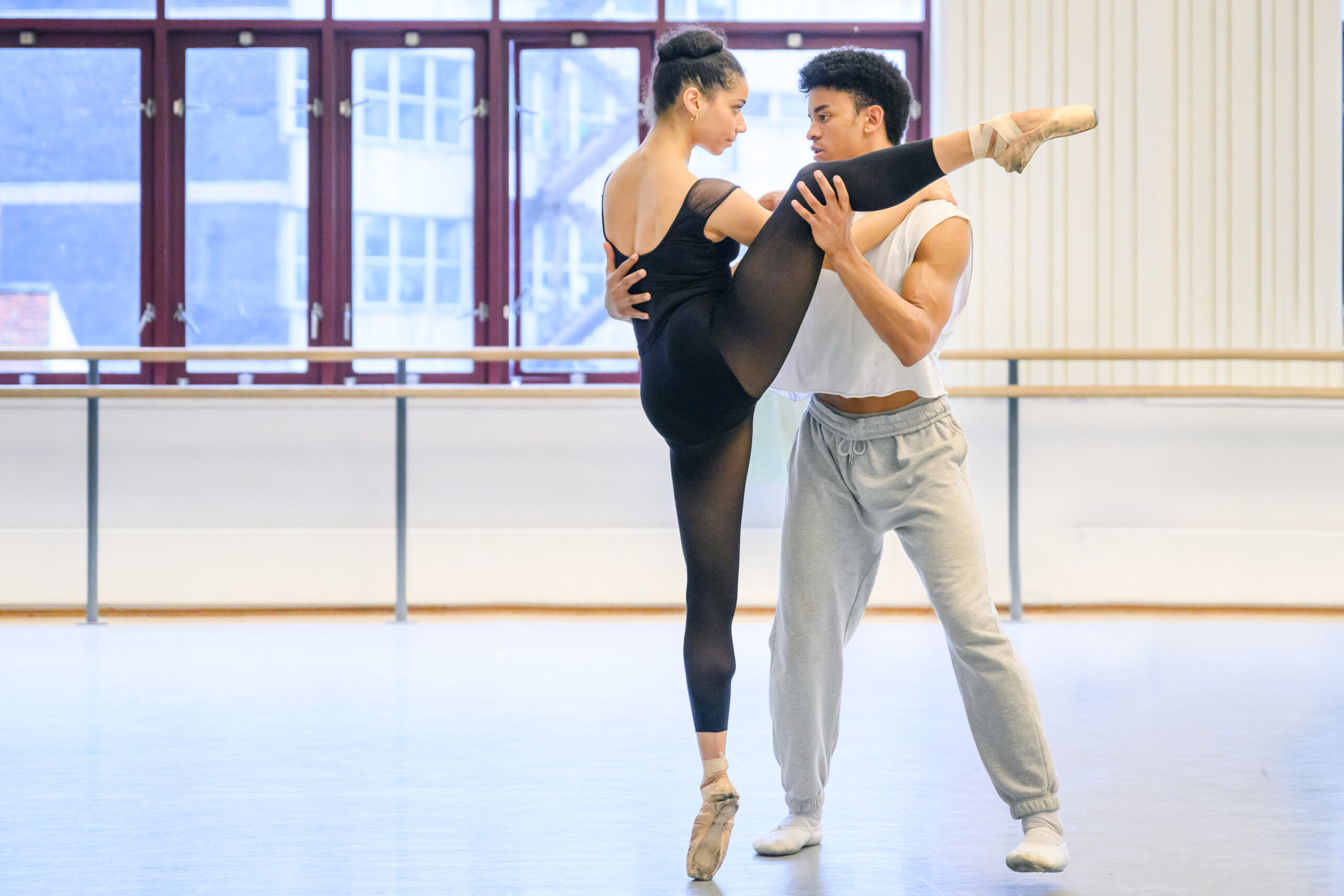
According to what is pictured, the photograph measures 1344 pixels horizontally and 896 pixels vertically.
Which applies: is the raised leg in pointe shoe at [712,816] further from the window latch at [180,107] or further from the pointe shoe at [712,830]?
the window latch at [180,107]

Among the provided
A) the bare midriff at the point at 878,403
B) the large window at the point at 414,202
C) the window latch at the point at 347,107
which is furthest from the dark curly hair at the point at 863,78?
the window latch at the point at 347,107

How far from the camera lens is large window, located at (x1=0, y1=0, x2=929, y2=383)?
443cm

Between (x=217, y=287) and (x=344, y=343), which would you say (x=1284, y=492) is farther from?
(x=217, y=287)

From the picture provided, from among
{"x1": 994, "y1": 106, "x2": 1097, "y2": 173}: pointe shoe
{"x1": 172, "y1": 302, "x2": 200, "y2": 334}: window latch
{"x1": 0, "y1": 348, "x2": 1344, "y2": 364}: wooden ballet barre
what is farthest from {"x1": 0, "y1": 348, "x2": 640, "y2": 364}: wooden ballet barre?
{"x1": 994, "y1": 106, "x2": 1097, "y2": 173}: pointe shoe

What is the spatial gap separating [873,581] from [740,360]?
0.44m

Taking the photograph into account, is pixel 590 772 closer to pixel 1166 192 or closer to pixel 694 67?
pixel 694 67

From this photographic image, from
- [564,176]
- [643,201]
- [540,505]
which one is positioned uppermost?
[564,176]

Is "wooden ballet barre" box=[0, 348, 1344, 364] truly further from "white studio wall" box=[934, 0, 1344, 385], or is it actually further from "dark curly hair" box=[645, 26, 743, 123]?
"dark curly hair" box=[645, 26, 743, 123]

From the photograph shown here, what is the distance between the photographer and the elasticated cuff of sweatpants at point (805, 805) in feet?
5.16

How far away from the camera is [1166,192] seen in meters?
4.16

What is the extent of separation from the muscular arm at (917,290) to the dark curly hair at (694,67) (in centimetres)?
30

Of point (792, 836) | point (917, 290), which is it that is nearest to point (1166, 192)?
point (917, 290)

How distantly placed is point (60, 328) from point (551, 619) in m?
2.41

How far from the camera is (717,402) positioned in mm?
1434
